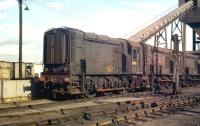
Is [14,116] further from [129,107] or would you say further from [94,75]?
[94,75]

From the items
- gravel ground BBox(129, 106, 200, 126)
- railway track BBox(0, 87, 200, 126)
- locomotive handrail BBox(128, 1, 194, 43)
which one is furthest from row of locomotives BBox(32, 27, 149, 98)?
locomotive handrail BBox(128, 1, 194, 43)

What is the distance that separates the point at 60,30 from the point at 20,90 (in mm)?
4991

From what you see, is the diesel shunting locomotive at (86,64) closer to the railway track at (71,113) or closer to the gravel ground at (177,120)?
the railway track at (71,113)

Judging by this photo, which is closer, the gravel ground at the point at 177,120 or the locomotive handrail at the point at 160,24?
the gravel ground at the point at 177,120

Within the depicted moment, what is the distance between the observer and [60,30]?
74.1 ft

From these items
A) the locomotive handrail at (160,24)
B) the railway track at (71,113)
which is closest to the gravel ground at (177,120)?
the railway track at (71,113)

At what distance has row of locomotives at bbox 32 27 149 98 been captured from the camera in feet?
71.6

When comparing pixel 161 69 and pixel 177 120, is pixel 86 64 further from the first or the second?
pixel 161 69

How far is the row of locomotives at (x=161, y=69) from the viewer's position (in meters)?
30.8

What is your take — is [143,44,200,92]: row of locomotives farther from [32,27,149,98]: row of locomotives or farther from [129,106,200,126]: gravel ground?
[129,106,200,126]: gravel ground

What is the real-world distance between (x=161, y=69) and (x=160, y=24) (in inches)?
569

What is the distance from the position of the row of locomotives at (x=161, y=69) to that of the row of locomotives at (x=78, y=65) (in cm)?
487

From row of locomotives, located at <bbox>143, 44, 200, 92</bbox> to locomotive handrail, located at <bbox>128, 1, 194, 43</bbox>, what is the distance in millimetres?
4953

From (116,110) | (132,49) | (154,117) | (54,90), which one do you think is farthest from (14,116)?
(132,49)
